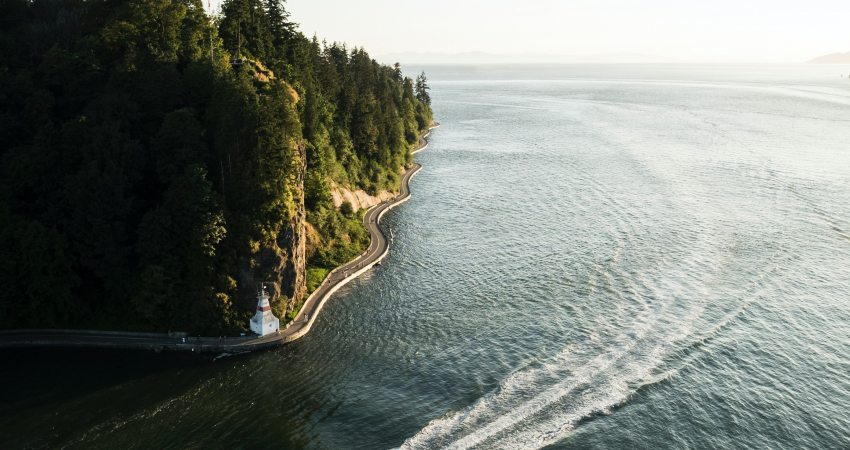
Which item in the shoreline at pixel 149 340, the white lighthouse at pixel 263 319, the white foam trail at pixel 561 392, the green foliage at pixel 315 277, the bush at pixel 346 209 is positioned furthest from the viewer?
the bush at pixel 346 209

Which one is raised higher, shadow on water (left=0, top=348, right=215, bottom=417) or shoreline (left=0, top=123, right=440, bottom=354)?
shoreline (left=0, top=123, right=440, bottom=354)

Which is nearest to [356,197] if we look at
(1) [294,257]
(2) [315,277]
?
(2) [315,277]

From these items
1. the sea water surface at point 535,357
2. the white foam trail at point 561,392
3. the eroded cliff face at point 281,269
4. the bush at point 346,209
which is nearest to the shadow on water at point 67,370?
the sea water surface at point 535,357

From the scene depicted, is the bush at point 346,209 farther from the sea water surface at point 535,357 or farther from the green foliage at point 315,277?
the green foliage at point 315,277

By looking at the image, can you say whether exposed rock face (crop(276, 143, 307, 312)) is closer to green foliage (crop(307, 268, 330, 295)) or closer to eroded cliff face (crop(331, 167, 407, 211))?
green foliage (crop(307, 268, 330, 295))

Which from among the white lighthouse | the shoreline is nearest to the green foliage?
the shoreline

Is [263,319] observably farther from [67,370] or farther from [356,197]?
[356,197]
